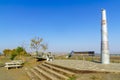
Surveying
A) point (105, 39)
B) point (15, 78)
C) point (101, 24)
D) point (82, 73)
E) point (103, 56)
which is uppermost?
point (101, 24)

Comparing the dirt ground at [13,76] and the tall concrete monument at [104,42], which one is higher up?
the tall concrete monument at [104,42]

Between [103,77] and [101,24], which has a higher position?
[101,24]

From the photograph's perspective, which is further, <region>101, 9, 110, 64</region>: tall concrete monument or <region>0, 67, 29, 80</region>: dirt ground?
<region>0, 67, 29, 80</region>: dirt ground

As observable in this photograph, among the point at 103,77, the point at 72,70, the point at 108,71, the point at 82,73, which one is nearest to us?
the point at 103,77

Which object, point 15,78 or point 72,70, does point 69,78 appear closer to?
point 72,70

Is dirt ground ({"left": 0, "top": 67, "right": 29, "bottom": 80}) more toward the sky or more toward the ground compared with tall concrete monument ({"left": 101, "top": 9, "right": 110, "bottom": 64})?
more toward the ground

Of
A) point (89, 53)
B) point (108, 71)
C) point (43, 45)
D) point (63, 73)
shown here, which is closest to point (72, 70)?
point (63, 73)

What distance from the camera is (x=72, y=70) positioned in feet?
34.2

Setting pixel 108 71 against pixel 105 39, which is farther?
pixel 105 39

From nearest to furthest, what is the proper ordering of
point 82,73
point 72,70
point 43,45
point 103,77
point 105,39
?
1. point 103,77
2. point 82,73
3. point 72,70
4. point 105,39
5. point 43,45

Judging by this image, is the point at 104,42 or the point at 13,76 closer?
the point at 104,42

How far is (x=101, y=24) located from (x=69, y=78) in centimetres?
675

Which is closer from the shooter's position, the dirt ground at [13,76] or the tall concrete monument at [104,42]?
the tall concrete monument at [104,42]

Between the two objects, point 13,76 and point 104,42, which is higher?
point 104,42
